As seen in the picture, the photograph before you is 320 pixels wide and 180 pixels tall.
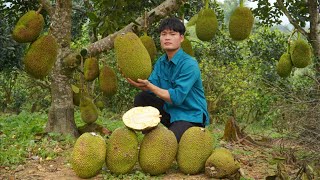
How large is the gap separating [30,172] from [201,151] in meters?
1.09

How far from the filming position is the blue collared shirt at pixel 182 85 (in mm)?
3021

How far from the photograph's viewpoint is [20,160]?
3146 millimetres

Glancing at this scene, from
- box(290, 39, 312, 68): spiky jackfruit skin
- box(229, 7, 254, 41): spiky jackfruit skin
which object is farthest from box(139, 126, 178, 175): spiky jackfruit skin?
box(290, 39, 312, 68): spiky jackfruit skin

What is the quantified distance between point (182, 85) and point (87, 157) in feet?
2.58

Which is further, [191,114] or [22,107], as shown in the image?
[22,107]

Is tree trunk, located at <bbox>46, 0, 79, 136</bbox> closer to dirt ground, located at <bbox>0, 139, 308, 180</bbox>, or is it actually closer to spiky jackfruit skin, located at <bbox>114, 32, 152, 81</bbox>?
dirt ground, located at <bbox>0, 139, 308, 180</bbox>

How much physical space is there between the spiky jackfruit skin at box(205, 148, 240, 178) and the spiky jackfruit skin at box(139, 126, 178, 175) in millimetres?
238

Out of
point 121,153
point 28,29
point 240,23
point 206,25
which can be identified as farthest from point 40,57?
point 240,23

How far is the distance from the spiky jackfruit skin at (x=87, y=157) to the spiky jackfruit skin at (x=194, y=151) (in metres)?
0.50

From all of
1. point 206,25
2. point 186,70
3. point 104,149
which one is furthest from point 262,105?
point 104,149

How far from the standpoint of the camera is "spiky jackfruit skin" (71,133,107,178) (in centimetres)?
268

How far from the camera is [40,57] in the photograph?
296cm

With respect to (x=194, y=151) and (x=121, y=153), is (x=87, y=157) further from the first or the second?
(x=194, y=151)

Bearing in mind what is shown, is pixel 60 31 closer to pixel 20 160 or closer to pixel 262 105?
pixel 20 160
